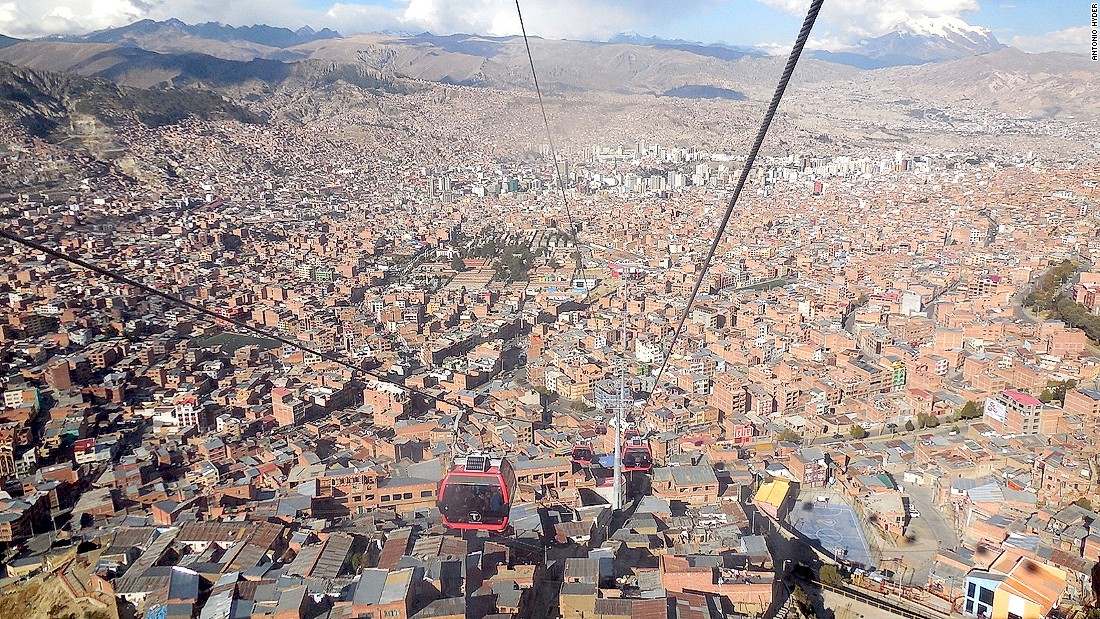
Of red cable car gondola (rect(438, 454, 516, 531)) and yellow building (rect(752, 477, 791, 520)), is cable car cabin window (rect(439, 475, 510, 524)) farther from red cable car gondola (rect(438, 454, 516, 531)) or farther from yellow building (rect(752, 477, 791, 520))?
yellow building (rect(752, 477, 791, 520))

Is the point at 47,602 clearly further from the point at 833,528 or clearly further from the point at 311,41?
the point at 311,41

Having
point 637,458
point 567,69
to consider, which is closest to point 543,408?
point 637,458

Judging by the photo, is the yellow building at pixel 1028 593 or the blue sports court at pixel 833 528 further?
the blue sports court at pixel 833 528

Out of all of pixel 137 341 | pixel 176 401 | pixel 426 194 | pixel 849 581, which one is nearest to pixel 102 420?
pixel 176 401

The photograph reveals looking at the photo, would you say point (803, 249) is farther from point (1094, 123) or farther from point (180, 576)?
point (1094, 123)

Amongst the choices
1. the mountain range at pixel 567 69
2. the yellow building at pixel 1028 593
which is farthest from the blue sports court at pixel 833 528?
the mountain range at pixel 567 69

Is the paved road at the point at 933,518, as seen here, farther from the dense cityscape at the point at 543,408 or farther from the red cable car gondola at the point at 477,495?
the red cable car gondola at the point at 477,495
